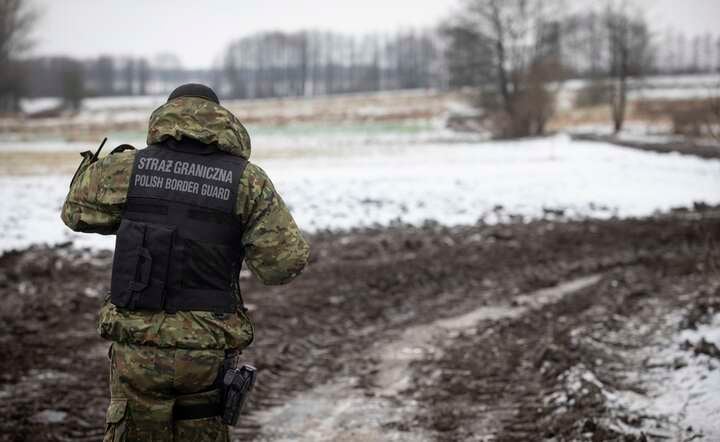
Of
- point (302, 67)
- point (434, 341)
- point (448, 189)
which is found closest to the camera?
point (434, 341)

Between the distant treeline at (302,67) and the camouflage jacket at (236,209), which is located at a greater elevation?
the distant treeline at (302,67)

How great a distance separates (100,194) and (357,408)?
304cm

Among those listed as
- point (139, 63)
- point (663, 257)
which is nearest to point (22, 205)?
point (663, 257)

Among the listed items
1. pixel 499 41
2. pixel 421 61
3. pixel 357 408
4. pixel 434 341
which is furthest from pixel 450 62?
pixel 421 61

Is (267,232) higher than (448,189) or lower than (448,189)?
higher

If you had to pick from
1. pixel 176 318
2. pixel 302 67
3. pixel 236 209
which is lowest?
pixel 176 318

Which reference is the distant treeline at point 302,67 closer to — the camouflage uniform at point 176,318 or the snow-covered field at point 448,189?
the snow-covered field at point 448,189

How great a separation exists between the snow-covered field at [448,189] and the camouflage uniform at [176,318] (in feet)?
28.1

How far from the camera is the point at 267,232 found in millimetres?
3371

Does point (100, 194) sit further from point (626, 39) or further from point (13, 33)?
point (13, 33)

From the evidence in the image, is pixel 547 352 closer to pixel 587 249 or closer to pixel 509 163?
pixel 587 249

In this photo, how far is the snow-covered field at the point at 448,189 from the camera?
13895 millimetres

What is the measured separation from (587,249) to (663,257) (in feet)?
3.97

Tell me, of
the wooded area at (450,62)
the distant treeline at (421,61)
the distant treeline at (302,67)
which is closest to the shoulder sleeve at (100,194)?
the wooded area at (450,62)
